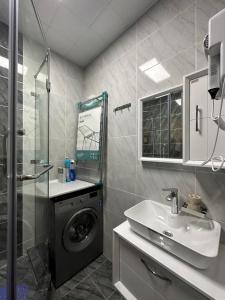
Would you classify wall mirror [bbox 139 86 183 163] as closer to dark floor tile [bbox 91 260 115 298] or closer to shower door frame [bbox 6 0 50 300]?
shower door frame [bbox 6 0 50 300]

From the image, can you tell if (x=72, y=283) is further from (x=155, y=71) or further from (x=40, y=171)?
(x=155, y=71)

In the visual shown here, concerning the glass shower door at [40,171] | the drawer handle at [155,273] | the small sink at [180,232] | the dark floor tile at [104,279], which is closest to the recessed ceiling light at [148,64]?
the glass shower door at [40,171]

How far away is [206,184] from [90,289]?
55.5 inches

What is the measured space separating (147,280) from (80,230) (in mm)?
985

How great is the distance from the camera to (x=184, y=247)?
2.23 ft

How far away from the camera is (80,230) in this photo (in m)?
1.60

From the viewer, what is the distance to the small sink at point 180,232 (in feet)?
2.16

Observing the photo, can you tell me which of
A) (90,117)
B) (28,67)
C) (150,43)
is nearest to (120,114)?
(90,117)

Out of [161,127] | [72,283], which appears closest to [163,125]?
[161,127]

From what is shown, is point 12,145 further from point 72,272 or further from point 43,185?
point 72,272

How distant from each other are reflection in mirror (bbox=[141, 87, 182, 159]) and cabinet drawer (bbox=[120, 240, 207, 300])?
2.35 ft

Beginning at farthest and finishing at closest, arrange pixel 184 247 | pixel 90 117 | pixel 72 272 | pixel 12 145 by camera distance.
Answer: pixel 90 117 < pixel 72 272 < pixel 184 247 < pixel 12 145

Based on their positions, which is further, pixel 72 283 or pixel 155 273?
pixel 72 283

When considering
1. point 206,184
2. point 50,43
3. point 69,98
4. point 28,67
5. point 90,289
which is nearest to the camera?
point 206,184
